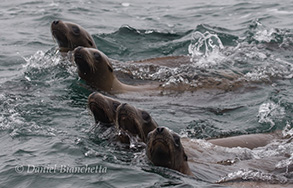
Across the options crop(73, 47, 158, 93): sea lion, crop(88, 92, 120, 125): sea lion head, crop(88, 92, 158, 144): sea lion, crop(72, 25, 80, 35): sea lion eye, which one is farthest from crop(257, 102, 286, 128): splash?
crop(72, 25, 80, 35): sea lion eye

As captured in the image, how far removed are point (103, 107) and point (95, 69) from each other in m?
2.53

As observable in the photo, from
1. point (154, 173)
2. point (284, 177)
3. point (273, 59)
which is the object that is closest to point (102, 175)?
point (154, 173)

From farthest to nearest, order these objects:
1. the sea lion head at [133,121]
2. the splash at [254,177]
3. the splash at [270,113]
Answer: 1. the splash at [270,113]
2. the sea lion head at [133,121]
3. the splash at [254,177]

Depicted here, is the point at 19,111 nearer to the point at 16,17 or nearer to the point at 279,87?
the point at 279,87

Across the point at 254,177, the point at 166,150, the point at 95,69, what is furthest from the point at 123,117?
the point at 95,69

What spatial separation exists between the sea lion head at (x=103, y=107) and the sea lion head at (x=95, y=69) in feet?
7.14

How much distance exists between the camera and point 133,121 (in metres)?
7.25

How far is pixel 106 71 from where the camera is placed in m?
10.3

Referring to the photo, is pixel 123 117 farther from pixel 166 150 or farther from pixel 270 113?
pixel 270 113

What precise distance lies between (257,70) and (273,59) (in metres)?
0.98

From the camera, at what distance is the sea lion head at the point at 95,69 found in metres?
9.87

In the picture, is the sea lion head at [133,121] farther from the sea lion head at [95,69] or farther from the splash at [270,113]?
the sea lion head at [95,69]

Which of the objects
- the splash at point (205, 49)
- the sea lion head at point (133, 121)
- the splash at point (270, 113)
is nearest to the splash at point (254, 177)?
the sea lion head at point (133, 121)

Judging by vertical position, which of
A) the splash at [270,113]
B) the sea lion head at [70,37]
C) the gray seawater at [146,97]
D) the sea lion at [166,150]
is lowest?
the splash at [270,113]
